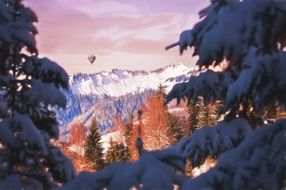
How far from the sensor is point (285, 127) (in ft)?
13.4

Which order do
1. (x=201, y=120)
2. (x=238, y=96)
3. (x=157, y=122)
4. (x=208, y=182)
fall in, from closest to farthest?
(x=208, y=182)
(x=238, y=96)
(x=157, y=122)
(x=201, y=120)

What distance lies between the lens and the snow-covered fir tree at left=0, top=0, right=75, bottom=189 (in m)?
9.99

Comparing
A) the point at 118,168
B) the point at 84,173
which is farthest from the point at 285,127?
the point at 84,173

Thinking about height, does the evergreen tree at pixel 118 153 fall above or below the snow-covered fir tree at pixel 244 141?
below

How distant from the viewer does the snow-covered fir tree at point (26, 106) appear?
9992 mm

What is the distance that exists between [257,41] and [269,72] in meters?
0.25

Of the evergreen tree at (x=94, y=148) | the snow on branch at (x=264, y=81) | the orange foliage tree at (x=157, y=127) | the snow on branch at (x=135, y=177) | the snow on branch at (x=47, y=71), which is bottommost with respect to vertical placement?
the evergreen tree at (x=94, y=148)

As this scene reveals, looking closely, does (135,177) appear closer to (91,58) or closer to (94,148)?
(91,58)

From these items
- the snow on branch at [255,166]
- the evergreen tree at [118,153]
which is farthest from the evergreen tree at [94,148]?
the snow on branch at [255,166]

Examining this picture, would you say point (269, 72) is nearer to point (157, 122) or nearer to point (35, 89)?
point (35, 89)

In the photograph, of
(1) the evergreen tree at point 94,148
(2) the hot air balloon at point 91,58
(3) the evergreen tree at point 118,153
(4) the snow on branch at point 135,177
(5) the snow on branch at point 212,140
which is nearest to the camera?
(4) the snow on branch at point 135,177

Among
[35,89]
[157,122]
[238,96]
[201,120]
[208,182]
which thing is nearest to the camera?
[208,182]

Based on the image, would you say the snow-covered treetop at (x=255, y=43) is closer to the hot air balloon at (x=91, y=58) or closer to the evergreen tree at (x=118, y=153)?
the hot air balloon at (x=91, y=58)

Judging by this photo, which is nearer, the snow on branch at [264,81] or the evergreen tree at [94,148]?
the snow on branch at [264,81]
